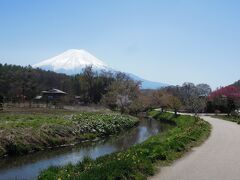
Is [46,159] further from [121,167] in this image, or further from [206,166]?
[206,166]

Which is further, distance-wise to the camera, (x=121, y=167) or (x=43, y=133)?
(x=43, y=133)

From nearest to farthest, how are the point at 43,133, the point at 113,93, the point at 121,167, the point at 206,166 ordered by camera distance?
the point at 121,167
the point at 206,166
the point at 43,133
the point at 113,93

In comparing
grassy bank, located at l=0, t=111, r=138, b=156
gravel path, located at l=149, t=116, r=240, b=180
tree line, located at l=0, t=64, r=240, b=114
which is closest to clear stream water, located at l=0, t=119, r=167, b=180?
grassy bank, located at l=0, t=111, r=138, b=156

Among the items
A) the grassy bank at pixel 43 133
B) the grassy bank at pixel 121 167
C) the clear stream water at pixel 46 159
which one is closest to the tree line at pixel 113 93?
the grassy bank at pixel 43 133

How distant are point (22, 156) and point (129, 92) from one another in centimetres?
5131

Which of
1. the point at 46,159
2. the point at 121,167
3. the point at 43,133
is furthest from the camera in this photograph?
the point at 43,133

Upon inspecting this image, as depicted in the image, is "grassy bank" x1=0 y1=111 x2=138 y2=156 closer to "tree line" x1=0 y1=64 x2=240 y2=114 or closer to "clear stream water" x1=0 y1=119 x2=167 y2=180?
"clear stream water" x1=0 y1=119 x2=167 y2=180

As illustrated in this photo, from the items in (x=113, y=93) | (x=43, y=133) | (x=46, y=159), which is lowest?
(x=46, y=159)

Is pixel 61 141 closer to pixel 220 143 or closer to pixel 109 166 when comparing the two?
pixel 220 143

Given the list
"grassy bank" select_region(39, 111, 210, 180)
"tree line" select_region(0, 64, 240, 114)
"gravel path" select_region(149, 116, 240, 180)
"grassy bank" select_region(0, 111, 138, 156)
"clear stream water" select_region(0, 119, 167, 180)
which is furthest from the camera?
"tree line" select_region(0, 64, 240, 114)

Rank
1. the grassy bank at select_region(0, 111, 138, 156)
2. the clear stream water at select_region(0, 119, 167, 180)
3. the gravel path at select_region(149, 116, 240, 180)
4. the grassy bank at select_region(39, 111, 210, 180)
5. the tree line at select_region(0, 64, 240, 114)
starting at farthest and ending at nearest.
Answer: the tree line at select_region(0, 64, 240, 114) → the grassy bank at select_region(0, 111, 138, 156) → the clear stream water at select_region(0, 119, 167, 180) → the gravel path at select_region(149, 116, 240, 180) → the grassy bank at select_region(39, 111, 210, 180)

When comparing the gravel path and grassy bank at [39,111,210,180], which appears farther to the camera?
the gravel path

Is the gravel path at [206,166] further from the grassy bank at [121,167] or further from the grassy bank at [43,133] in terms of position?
the grassy bank at [43,133]

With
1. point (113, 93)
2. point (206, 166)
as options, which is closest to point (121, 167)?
point (206, 166)
